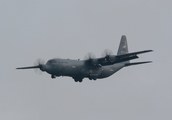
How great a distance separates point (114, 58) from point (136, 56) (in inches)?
112

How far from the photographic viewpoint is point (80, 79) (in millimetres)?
60500

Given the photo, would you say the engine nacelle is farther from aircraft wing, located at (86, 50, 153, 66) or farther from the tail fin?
the tail fin

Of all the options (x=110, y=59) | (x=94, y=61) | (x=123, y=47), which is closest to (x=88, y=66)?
(x=94, y=61)

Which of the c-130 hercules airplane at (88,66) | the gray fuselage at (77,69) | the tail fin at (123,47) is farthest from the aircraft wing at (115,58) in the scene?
the tail fin at (123,47)

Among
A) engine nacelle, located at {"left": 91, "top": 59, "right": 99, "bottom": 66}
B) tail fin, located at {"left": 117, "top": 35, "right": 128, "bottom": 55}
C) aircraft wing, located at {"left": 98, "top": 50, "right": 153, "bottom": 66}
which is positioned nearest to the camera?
aircraft wing, located at {"left": 98, "top": 50, "right": 153, "bottom": 66}

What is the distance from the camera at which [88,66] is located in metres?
60.0

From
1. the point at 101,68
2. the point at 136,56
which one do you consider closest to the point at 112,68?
the point at 101,68

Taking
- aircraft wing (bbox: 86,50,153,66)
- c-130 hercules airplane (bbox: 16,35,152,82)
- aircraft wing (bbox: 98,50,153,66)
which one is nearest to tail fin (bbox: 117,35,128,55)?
c-130 hercules airplane (bbox: 16,35,152,82)

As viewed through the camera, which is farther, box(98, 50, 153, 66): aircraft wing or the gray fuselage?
box(98, 50, 153, 66): aircraft wing

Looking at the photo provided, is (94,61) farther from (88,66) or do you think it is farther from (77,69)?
(77,69)

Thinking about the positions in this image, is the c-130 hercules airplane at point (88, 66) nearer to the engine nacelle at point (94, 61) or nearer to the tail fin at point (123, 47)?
the engine nacelle at point (94, 61)

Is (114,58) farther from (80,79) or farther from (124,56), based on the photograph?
(80,79)

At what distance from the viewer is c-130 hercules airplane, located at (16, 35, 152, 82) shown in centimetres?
5688

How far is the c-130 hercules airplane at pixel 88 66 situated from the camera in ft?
187
